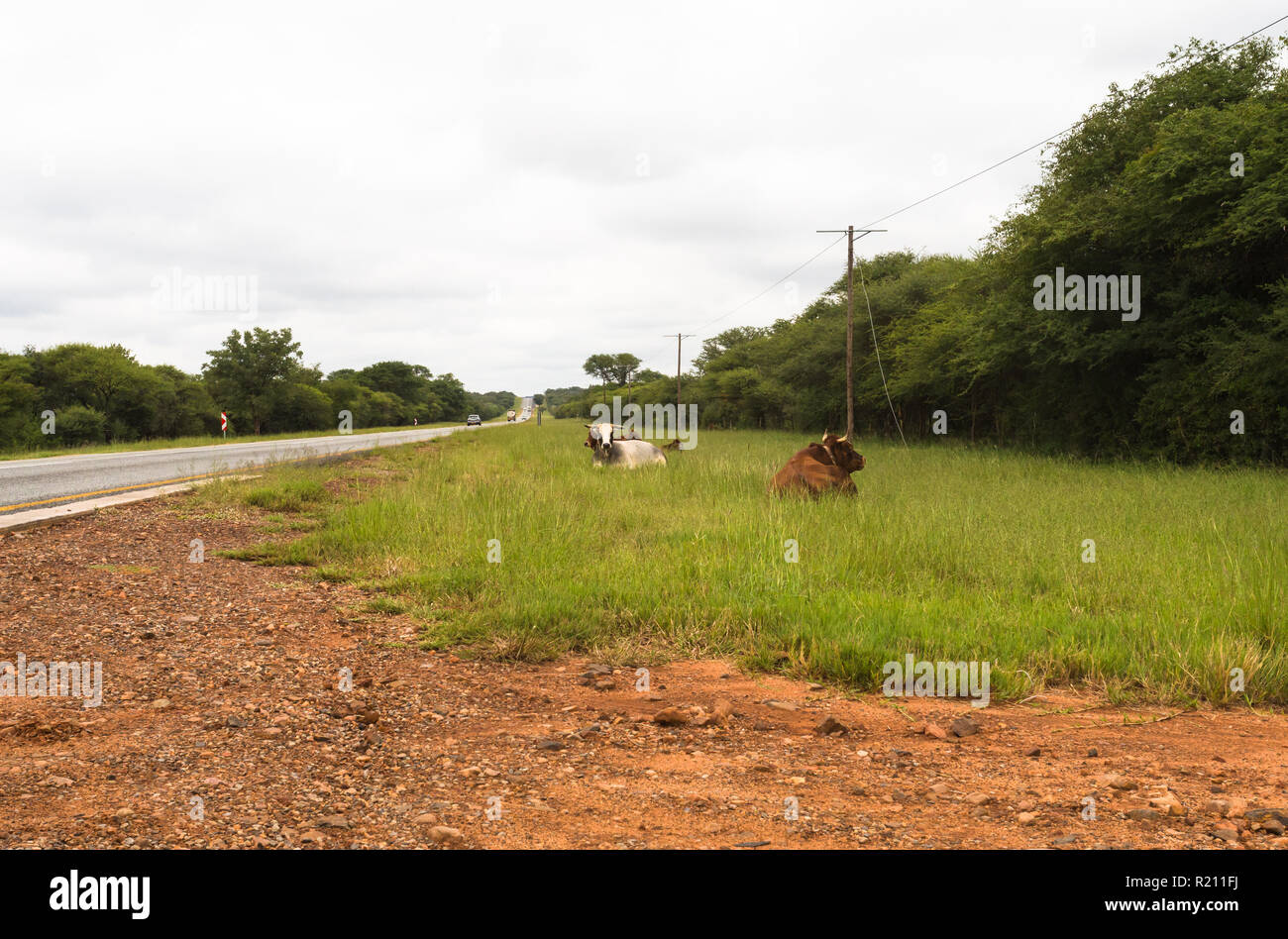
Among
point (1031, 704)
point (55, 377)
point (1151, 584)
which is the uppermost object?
point (55, 377)

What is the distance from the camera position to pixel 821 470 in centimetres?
1137

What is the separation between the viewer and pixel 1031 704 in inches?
161

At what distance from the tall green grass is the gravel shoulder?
0.35 m

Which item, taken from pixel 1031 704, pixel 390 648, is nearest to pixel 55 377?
pixel 390 648

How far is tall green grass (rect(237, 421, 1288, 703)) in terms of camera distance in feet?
14.9

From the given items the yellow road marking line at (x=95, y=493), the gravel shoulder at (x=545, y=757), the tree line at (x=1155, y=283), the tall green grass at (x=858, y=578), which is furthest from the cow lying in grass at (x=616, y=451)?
the gravel shoulder at (x=545, y=757)

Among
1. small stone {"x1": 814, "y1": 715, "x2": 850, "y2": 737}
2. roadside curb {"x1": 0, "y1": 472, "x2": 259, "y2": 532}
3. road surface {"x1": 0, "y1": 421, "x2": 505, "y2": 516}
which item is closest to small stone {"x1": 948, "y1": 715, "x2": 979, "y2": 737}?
small stone {"x1": 814, "y1": 715, "x2": 850, "y2": 737}

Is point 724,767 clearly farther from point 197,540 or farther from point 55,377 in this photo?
point 55,377

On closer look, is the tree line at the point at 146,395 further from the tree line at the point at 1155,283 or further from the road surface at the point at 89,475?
the tree line at the point at 1155,283

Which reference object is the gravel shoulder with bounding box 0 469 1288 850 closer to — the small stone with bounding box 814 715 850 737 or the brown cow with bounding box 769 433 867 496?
the small stone with bounding box 814 715 850 737

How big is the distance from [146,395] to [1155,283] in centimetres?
5313

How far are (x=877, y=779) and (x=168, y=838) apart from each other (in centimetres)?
251

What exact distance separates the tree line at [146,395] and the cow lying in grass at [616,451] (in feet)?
102
